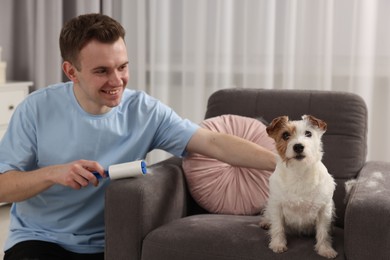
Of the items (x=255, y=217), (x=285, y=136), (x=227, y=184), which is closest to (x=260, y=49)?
(x=227, y=184)

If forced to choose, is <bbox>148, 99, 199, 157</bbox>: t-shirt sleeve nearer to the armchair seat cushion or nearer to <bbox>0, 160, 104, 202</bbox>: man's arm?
the armchair seat cushion

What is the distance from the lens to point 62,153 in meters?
2.04

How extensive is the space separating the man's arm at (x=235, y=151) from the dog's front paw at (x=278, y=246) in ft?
0.89

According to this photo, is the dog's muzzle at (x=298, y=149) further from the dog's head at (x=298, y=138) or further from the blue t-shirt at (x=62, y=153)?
the blue t-shirt at (x=62, y=153)

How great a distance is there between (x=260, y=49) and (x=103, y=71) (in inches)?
68.5

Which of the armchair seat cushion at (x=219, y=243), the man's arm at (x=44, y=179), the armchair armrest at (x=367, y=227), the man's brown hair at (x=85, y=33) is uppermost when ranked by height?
the man's brown hair at (x=85, y=33)

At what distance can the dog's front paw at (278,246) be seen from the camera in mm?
1872

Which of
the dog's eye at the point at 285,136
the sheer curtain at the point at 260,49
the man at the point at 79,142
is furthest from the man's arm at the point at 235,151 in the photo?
the sheer curtain at the point at 260,49

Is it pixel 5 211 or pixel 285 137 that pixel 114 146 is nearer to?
pixel 285 137

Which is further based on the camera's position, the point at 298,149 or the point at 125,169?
the point at 125,169

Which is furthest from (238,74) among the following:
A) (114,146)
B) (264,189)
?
(114,146)

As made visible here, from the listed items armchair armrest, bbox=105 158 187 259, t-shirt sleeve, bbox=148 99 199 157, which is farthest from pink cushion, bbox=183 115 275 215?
armchair armrest, bbox=105 158 187 259

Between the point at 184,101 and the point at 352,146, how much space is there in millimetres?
1592

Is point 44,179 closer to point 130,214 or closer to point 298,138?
point 130,214
